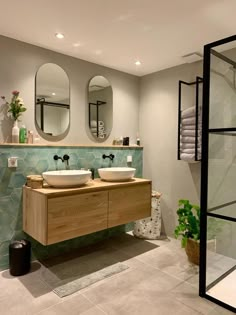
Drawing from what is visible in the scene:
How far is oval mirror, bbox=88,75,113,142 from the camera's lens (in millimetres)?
3158

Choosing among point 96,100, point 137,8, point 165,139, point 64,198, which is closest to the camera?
point 137,8

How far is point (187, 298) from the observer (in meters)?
2.00

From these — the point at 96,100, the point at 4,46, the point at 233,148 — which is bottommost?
the point at 233,148

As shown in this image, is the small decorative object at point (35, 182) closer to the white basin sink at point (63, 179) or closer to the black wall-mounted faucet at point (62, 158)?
the white basin sink at point (63, 179)

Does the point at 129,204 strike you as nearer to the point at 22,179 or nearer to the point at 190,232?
the point at 190,232

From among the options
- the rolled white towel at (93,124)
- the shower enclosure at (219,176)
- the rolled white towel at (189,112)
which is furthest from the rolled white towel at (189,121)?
the rolled white towel at (93,124)

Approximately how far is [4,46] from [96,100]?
1.20m

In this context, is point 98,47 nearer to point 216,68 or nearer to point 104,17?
point 104,17

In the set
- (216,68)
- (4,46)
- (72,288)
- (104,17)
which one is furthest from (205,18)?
(72,288)

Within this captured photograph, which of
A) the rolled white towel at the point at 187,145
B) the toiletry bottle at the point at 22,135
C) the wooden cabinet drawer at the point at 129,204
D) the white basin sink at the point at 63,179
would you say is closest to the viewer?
the white basin sink at the point at 63,179

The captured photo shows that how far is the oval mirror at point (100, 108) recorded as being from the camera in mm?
3158

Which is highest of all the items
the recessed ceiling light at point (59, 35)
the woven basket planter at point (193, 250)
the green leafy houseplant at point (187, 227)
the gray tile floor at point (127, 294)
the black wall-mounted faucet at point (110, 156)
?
the recessed ceiling light at point (59, 35)

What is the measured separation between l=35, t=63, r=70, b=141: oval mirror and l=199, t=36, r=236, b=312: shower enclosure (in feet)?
5.30

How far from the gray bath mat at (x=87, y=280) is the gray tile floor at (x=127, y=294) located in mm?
47
